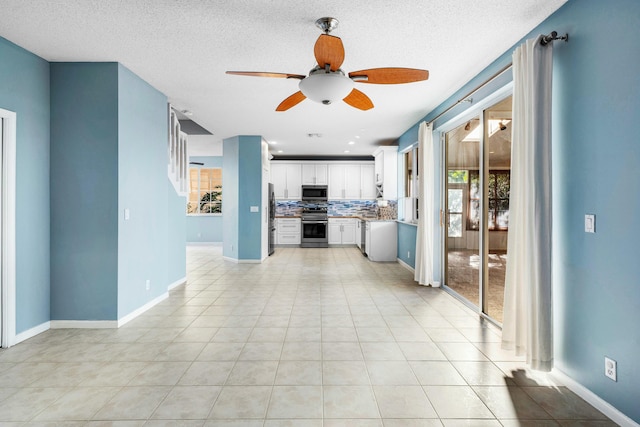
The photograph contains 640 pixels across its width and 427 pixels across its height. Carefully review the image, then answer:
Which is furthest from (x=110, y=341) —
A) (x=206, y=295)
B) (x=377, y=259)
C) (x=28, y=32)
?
(x=377, y=259)

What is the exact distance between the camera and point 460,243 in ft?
28.9

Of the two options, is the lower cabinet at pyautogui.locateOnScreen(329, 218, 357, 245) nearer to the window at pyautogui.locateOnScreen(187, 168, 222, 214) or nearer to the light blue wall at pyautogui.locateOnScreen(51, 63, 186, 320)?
the window at pyautogui.locateOnScreen(187, 168, 222, 214)

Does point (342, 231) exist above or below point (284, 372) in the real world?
above

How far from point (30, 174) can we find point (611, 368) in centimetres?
478

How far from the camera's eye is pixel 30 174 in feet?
10.6

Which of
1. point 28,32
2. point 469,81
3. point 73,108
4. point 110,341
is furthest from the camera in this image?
point 469,81

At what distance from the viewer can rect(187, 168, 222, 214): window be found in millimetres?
10227

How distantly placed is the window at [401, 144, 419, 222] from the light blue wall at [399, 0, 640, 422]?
12.4 feet

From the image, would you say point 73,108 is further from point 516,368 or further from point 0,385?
point 516,368

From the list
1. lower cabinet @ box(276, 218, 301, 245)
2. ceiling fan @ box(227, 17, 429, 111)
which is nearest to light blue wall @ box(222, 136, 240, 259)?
lower cabinet @ box(276, 218, 301, 245)

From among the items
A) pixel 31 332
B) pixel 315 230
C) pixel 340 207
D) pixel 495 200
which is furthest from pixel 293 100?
pixel 495 200

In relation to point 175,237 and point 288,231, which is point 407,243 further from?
point 175,237

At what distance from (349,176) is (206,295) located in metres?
5.96

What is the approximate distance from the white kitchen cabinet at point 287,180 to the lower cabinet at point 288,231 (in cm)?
65
